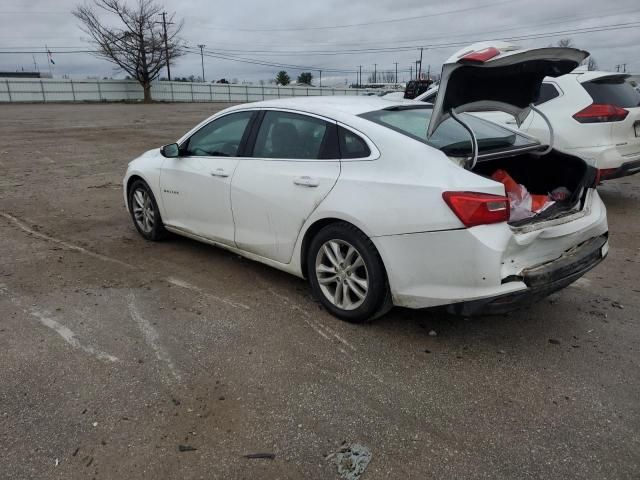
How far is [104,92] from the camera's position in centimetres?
5153

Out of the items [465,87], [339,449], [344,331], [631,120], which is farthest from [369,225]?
[631,120]

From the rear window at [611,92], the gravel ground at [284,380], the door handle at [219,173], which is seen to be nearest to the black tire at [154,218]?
the gravel ground at [284,380]

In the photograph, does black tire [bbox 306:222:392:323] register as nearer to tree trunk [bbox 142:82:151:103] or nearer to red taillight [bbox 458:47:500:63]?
red taillight [bbox 458:47:500:63]

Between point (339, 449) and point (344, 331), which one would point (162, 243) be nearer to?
point (344, 331)

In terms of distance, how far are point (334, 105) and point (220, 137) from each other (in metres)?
1.25

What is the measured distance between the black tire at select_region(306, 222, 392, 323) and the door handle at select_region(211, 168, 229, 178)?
3.67 ft


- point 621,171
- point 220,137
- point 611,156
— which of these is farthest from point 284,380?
point 621,171

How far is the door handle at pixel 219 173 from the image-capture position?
14.3 ft

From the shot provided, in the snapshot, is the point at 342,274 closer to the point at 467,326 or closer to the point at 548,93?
the point at 467,326

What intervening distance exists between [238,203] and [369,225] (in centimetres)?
140

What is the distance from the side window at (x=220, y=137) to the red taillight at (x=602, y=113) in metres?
4.44

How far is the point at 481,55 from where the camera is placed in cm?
297

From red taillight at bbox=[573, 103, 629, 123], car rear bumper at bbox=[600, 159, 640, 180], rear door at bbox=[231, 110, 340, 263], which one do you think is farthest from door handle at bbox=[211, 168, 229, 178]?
car rear bumper at bbox=[600, 159, 640, 180]

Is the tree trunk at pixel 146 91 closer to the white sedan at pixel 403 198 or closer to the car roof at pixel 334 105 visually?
the white sedan at pixel 403 198
